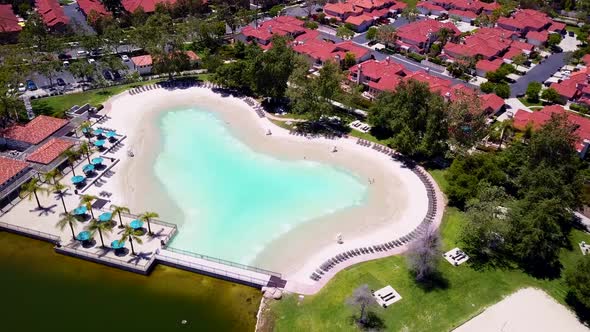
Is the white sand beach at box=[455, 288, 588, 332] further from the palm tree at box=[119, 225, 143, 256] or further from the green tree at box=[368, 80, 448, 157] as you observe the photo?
the palm tree at box=[119, 225, 143, 256]

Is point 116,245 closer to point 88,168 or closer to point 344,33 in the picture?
point 88,168

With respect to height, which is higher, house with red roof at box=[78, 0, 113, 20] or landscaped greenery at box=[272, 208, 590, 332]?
house with red roof at box=[78, 0, 113, 20]

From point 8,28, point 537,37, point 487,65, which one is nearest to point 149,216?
point 487,65

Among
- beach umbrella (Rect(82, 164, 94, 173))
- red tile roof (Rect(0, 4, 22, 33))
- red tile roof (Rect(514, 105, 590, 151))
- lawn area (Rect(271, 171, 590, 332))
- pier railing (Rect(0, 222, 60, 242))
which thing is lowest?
lawn area (Rect(271, 171, 590, 332))

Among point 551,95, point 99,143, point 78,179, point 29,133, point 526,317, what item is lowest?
point 526,317

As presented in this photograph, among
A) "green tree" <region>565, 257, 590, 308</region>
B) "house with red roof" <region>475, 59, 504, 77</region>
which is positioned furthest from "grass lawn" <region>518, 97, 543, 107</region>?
"green tree" <region>565, 257, 590, 308</region>

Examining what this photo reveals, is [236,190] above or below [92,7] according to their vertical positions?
below
